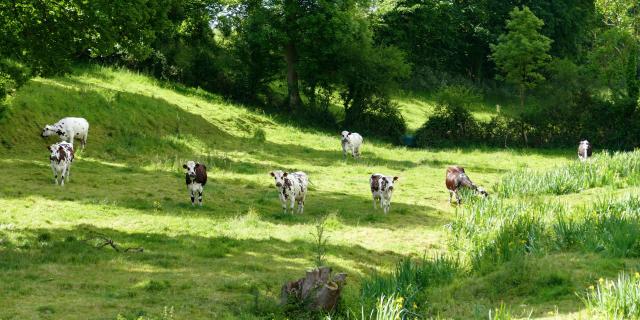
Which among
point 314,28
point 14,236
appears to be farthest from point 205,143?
point 14,236

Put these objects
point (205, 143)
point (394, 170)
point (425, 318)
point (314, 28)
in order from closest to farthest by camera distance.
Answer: point (425, 318) < point (394, 170) < point (205, 143) < point (314, 28)

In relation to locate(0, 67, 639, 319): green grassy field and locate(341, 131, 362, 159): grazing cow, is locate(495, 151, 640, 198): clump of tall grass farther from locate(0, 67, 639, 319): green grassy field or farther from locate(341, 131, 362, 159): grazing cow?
locate(341, 131, 362, 159): grazing cow

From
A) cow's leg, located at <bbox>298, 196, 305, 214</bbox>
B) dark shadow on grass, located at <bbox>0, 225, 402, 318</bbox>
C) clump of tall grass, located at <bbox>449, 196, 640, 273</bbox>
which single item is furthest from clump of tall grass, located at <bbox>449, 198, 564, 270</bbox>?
cow's leg, located at <bbox>298, 196, 305, 214</bbox>

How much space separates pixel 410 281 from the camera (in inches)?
434

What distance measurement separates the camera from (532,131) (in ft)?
145

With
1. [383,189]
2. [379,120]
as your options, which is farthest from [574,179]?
[379,120]

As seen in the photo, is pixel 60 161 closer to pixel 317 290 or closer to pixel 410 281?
pixel 317 290

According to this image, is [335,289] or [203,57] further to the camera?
[203,57]

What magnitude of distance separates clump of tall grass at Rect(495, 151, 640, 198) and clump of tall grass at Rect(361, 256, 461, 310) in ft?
31.8

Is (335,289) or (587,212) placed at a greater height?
(587,212)

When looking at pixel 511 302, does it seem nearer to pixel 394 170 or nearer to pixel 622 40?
pixel 394 170

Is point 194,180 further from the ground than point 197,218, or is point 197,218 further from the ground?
point 194,180

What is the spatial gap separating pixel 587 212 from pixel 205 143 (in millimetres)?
21591

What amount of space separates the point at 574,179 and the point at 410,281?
40.1 feet
